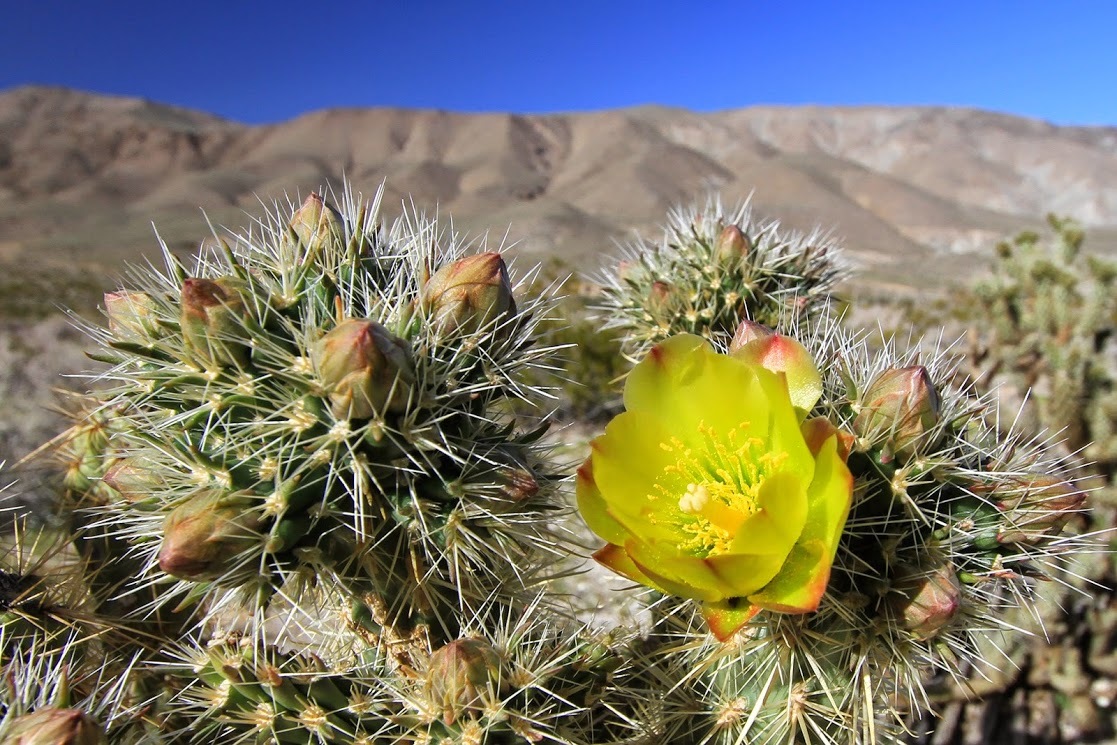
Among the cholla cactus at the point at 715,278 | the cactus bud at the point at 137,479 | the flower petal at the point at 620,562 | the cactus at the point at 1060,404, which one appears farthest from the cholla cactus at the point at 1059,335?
the cactus bud at the point at 137,479

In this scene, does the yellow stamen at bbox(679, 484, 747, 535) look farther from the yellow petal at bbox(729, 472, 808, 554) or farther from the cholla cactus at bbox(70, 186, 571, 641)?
the cholla cactus at bbox(70, 186, 571, 641)

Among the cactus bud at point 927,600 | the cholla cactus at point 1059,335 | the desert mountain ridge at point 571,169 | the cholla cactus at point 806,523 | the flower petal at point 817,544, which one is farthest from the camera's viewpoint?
the desert mountain ridge at point 571,169

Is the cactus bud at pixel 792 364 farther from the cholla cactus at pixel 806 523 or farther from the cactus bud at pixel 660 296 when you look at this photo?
the cactus bud at pixel 660 296

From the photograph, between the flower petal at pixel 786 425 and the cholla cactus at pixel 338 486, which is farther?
the cholla cactus at pixel 338 486

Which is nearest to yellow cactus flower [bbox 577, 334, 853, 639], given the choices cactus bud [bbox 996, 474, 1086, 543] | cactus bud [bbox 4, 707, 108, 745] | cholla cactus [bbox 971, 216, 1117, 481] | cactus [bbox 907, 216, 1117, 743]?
cactus bud [bbox 996, 474, 1086, 543]

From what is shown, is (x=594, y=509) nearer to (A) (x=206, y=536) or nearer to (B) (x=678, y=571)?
(B) (x=678, y=571)

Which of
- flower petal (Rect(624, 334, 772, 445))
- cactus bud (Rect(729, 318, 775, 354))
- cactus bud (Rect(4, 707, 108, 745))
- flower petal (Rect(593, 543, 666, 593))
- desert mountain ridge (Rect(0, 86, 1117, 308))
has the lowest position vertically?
desert mountain ridge (Rect(0, 86, 1117, 308))
